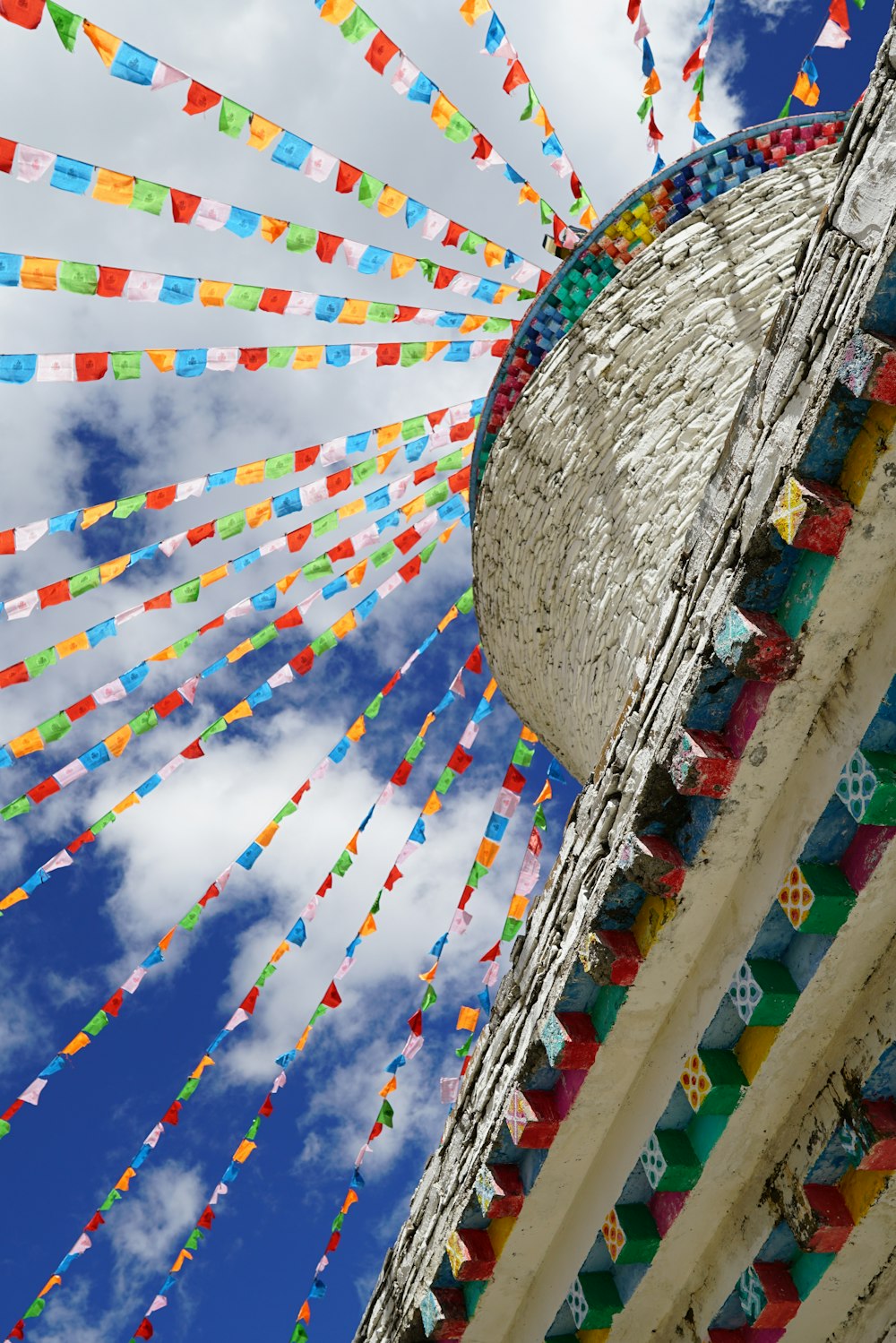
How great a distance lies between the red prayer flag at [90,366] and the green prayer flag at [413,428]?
2.25 metres

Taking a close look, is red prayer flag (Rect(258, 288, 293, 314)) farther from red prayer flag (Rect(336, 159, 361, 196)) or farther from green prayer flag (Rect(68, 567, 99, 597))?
green prayer flag (Rect(68, 567, 99, 597))

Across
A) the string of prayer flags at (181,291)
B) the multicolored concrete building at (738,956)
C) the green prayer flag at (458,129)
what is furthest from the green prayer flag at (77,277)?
the multicolored concrete building at (738,956)

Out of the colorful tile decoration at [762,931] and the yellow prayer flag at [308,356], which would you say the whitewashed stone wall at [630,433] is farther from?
the colorful tile decoration at [762,931]

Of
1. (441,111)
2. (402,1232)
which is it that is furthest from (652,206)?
(402,1232)

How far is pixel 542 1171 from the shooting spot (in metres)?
3.48

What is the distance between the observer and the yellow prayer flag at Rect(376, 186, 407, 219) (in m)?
6.85

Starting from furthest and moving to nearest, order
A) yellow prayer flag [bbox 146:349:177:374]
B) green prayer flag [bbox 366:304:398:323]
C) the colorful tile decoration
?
green prayer flag [bbox 366:304:398:323], yellow prayer flag [bbox 146:349:177:374], the colorful tile decoration

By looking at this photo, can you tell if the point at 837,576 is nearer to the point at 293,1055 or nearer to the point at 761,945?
the point at 761,945

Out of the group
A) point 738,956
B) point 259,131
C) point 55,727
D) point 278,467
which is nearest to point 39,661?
point 55,727

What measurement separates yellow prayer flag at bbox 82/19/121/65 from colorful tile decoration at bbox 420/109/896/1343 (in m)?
4.88

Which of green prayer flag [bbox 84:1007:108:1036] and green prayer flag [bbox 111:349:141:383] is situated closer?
green prayer flag [bbox 111:349:141:383]

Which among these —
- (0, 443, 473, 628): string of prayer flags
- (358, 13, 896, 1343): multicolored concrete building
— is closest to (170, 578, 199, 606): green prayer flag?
(0, 443, 473, 628): string of prayer flags

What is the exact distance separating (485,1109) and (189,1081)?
6.46 metres

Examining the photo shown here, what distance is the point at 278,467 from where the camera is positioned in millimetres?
7945
